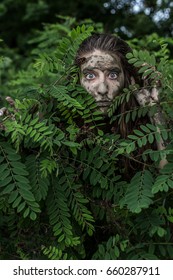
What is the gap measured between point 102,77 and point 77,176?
72cm

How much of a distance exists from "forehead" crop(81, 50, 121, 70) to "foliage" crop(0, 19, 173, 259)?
0.40ft

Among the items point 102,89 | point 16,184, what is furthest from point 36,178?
point 102,89

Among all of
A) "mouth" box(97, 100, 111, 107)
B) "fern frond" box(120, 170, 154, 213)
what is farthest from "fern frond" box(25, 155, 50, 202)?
"mouth" box(97, 100, 111, 107)

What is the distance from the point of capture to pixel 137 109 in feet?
11.4

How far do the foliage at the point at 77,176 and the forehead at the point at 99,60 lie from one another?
4.8 inches

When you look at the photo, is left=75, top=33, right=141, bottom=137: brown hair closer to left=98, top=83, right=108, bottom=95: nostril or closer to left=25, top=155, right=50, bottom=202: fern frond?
left=98, top=83, right=108, bottom=95: nostril

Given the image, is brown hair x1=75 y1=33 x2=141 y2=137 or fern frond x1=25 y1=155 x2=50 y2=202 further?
brown hair x1=75 y1=33 x2=141 y2=137

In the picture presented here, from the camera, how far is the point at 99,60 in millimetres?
3586

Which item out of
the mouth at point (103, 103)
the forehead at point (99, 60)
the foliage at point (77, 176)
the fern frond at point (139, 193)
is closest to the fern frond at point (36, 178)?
the foliage at point (77, 176)

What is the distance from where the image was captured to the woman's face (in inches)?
137

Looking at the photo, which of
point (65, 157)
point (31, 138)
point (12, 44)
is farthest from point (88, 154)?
point (12, 44)

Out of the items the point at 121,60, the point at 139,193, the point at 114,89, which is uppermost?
the point at 121,60

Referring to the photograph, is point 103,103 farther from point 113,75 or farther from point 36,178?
point 36,178

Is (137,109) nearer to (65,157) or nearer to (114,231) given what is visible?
(65,157)
